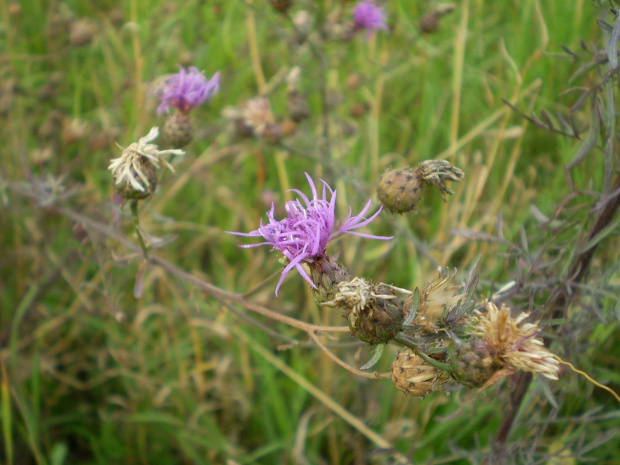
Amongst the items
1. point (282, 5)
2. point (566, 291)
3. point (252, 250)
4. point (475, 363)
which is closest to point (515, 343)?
point (475, 363)

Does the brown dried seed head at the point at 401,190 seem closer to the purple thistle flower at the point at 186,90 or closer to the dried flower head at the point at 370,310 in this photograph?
the dried flower head at the point at 370,310

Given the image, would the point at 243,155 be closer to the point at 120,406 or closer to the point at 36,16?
the point at 120,406

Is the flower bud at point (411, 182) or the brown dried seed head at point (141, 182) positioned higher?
the brown dried seed head at point (141, 182)

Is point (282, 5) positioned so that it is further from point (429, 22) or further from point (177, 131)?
point (177, 131)

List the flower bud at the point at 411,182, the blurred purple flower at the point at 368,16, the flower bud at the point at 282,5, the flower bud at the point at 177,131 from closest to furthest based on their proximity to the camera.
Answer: the flower bud at the point at 411,182, the flower bud at the point at 177,131, the flower bud at the point at 282,5, the blurred purple flower at the point at 368,16

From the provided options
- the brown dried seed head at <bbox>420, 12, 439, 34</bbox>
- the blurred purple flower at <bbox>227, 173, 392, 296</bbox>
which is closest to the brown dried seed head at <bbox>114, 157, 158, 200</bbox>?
the blurred purple flower at <bbox>227, 173, 392, 296</bbox>

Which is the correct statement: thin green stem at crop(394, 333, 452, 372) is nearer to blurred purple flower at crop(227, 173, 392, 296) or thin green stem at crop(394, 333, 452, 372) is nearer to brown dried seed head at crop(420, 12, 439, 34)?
blurred purple flower at crop(227, 173, 392, 296)

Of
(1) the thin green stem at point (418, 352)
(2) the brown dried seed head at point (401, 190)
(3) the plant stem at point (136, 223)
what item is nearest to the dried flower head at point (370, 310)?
(1) the thin green stem at point (418, 352)
